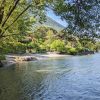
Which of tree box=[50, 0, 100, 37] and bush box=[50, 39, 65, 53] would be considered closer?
tree box=[50, 0, 100, 37]

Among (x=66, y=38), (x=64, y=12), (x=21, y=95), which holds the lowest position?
(x=21, y=95)

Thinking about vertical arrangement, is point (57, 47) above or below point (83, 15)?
above

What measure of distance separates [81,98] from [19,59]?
61724mm

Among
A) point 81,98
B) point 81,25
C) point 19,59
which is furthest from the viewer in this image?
point 19,59

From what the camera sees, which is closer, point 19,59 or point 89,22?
point 89,22

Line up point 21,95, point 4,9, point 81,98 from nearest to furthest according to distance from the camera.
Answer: point 4,9
point 81,98
point 21,95

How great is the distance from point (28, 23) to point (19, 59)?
63.1 metres

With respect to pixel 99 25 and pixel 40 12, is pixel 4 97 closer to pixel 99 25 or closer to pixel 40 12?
pixel 40 12

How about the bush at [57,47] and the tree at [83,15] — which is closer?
the tree at [83,15]

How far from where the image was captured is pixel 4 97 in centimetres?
2698

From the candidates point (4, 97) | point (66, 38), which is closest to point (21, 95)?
point (4, 97)

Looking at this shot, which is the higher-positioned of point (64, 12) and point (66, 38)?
point (64, 12)

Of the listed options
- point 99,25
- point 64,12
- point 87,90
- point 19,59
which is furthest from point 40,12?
point 19,59

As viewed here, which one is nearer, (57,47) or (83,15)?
(83,15)
